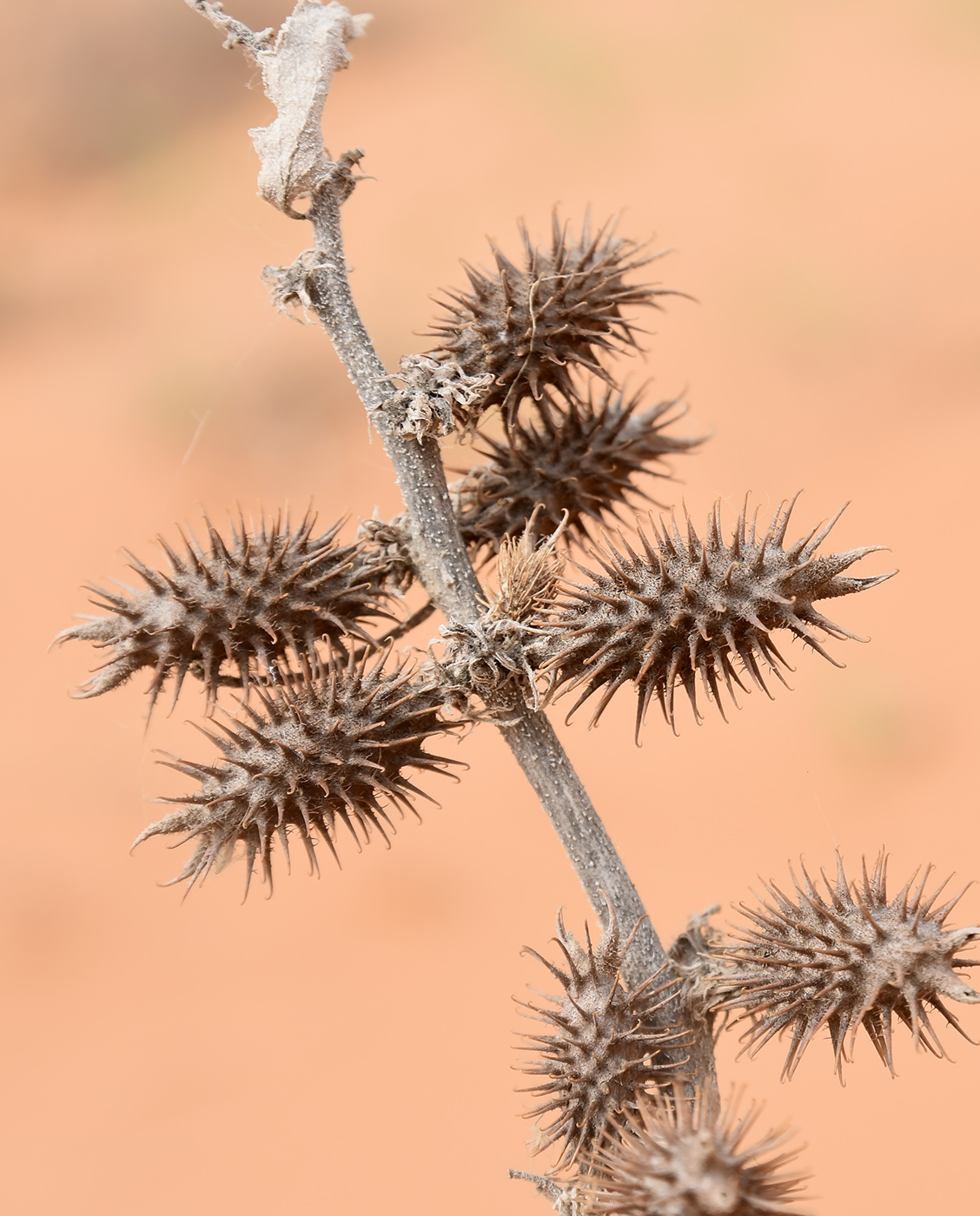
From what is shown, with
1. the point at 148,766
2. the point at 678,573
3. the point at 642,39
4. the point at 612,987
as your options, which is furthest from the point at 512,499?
the point at 642,39

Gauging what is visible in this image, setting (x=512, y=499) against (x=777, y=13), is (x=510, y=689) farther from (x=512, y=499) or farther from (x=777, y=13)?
(x=777, y=13)

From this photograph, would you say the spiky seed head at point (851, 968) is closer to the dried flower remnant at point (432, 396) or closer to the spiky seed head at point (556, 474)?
the spiky seed head at point (556, 474)

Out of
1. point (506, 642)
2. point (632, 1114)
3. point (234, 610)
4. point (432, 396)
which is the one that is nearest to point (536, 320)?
point (432, 396)

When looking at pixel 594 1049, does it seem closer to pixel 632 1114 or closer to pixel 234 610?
pixel 632 1114

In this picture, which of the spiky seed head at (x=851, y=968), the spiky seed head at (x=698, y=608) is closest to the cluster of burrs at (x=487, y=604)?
the spiky seed head at (x=698, y=608)

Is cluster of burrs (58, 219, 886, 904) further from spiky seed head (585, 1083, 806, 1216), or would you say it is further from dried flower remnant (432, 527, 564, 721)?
spiky seed head (585, 1083, 806, 1216)

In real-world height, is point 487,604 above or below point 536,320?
below

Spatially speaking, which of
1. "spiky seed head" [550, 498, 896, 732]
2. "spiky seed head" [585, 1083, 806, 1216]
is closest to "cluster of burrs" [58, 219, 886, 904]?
"spiky seed head" [550, 498, 896, 732]
